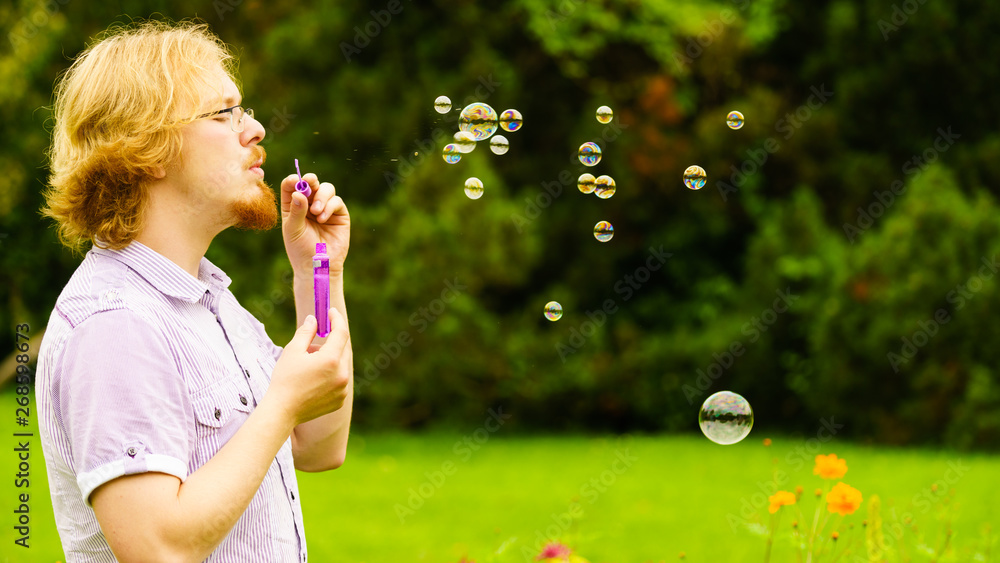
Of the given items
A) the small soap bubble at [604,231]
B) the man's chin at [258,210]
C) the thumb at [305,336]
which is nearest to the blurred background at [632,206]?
the small soap bubble at [604,231]

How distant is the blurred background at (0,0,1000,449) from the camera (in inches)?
335

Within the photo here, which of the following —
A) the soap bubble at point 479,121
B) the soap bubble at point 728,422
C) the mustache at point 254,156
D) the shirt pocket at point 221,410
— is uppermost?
the mustache at point 254,156

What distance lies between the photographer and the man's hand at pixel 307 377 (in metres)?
1.55

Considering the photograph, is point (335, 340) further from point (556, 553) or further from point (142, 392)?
point (556, 553)

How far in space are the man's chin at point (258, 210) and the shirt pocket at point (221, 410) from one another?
1.05ft

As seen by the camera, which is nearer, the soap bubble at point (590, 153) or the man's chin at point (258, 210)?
→ the man's chin at point (258, 210)

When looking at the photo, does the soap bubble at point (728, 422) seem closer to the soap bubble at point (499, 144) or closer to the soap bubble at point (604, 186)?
the soap bubble at point (604, 186)

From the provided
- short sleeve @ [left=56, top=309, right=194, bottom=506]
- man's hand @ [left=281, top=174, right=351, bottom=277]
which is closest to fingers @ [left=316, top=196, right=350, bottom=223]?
man's hand @ [left=281, top=174, right=351, bottom=277]

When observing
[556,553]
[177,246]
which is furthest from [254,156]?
[556,553]

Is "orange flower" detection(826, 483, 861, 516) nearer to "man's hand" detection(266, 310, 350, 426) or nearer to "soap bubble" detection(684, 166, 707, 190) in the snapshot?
"soap bubble" detection(684, 166, 707, 190)

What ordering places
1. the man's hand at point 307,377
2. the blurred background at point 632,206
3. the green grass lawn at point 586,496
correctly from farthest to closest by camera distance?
1. the blurred background at point 632,206
2. the green grass lawn at point 586,496
3. the man's hand at point 307,377

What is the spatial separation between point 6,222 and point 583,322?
584 centimetres

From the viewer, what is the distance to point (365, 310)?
27.8ft

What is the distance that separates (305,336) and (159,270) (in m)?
0.30
